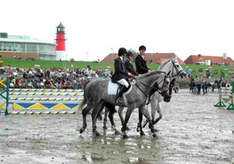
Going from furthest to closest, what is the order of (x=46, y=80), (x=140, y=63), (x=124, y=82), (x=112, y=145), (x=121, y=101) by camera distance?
1. (x=46, y=80)
2. (x=140, y=63)
3. (x=121, y=101)
4. (x=124, y=82)
5. (x=112, y=145)

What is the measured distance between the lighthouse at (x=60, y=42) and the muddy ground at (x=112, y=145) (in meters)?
92.5

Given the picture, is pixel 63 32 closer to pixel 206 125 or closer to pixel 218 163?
pixel 206 125

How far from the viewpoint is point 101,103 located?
13.9 m

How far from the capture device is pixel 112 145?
1164 centimetres

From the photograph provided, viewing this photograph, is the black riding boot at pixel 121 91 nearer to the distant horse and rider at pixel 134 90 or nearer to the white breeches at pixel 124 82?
the distant horse and rider at pixel 134 90

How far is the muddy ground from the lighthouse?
9254 cm


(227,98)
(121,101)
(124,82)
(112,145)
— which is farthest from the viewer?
(227,98)

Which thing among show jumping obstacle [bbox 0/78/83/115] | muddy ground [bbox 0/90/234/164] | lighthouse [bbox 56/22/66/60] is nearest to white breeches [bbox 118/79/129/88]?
muddy ground [bbox 0/90/234/164]

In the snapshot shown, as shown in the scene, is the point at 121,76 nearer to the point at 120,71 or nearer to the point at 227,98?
the point at 120,71

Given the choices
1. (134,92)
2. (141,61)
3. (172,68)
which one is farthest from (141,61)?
(134,92)

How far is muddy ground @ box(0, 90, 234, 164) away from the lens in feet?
31.4

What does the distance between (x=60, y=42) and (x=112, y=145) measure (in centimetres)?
10197

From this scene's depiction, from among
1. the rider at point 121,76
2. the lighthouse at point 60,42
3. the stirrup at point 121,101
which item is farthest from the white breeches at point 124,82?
the lighthouse at point 60,42

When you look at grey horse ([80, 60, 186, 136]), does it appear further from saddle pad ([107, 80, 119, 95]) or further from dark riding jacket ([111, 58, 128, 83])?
dark riding jacket ([111, 58, 128, 83])
